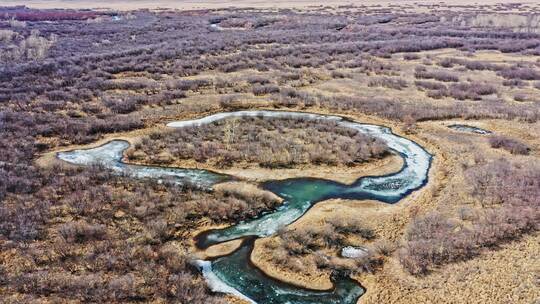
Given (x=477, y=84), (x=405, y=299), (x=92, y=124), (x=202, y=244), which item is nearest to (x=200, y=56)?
(x=92, y=124)

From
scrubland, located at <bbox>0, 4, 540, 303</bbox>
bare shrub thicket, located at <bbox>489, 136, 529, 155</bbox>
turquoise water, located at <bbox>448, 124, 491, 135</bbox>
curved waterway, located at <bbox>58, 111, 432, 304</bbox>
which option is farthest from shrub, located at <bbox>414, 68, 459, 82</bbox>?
bare shrub thicket, located at <bbox>489, 136, 529, 155</bbox>

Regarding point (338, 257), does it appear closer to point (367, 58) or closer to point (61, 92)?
point (61, 92)

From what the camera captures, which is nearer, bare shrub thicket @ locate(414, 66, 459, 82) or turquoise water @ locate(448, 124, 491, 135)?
turquoise water @ locate(448, 124, 491, 135)

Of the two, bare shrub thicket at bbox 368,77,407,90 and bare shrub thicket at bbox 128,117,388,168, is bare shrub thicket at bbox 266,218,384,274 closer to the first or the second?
bare shrub thicket at bbox 128,117,388,168

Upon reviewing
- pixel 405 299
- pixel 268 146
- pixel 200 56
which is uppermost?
pixel 200 56

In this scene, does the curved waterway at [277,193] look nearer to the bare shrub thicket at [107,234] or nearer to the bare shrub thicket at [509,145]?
the bare shrub thicket at [107,234]

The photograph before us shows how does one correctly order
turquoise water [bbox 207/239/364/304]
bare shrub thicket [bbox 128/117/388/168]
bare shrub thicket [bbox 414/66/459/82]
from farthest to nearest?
bare shrub thicket [bbox 414/66/459/82]
bare shrub thicket [bbox 128/117/388/168]
turquoise water [bbox 207/239/364/304]
